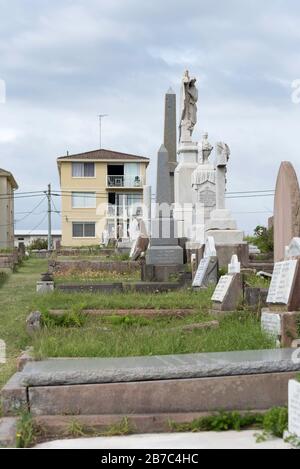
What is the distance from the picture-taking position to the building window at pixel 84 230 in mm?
55250

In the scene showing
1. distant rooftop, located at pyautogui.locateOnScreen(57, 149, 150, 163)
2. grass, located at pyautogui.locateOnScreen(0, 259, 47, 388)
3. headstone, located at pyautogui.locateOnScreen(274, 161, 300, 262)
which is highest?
distant rooftop, located at pyautogui.locateOnScreen(57, 149, 150, 163)

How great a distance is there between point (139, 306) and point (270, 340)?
3738 millimetres

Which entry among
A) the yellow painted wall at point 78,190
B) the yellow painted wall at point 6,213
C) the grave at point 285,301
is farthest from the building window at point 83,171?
the grave at point 285,301

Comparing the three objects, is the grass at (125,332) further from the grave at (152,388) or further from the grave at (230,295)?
the grave at (152,388)

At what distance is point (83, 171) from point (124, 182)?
323 cm

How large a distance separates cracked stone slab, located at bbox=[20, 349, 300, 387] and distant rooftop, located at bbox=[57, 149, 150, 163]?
4981 cm

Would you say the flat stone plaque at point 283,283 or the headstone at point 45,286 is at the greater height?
the flat stone plaque at point 283,283

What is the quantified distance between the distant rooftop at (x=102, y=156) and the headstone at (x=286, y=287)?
4777cm

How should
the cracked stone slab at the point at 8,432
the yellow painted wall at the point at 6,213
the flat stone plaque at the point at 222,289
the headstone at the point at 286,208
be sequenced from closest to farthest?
1. the cracked stone slab at the point at 8,432
2. the headstone at the point at 286,208
3. the flat stone plaque at the point at 222,289
4. the yellow painted wall at the point at 6,213

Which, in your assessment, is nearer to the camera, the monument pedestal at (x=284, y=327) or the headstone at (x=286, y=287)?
the monument pedestal at (x=284, y=327)

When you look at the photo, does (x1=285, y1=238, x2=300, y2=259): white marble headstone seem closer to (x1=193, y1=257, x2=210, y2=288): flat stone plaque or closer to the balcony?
(x1=193, y1=257, x2=210, y2=288): flat stone plaque

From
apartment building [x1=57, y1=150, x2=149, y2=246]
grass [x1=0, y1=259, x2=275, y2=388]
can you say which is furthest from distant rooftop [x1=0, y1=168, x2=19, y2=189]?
grass [x1=0, y1=259, x2=275, y2=388]

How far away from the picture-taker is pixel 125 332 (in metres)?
8.46

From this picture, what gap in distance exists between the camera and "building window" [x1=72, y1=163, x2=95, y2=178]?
2191 inches
